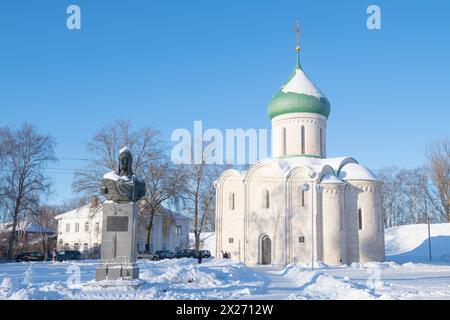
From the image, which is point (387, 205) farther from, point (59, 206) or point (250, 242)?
point (59, 206)

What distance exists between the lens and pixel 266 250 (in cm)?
3178

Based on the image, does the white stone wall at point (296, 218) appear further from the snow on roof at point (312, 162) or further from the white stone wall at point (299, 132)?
the white stone wall at point (299, 132)

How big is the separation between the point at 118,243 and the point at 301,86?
23565 millimetres

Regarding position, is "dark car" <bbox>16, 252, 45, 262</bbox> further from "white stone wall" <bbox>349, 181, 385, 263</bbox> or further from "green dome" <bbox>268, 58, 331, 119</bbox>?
"white stone wall" <bbox>349, 181, 385, 263</bbox>

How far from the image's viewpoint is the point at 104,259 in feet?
44.8

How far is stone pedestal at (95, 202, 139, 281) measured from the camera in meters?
13.5

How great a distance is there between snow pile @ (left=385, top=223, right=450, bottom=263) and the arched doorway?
16.9 m

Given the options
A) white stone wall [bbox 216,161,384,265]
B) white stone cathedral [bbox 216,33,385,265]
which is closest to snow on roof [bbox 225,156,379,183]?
white stone cathedral [bbox 216,33,385,265]

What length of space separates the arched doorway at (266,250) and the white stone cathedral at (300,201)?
6cm

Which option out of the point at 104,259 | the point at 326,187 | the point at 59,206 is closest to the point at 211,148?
the point at 326,187

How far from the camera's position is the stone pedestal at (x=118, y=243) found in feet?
44.4

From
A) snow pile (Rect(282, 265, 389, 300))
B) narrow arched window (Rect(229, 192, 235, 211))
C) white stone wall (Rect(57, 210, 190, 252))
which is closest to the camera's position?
snow pile (Rect(282, 265, 389, 300))

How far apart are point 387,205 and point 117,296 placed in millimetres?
53502

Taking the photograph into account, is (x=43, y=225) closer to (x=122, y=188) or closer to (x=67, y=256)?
(x=67, y=256)
